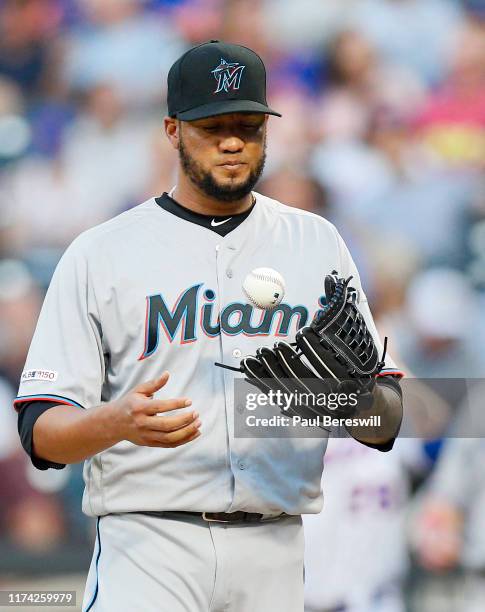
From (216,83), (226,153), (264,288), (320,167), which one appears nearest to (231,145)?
(226,153)

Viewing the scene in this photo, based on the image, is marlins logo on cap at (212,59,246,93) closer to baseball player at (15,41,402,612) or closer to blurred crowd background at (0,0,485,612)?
baseball player at (15,41,402,612)

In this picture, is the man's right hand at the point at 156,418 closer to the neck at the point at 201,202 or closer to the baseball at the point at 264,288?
the baseball at the point at 264,288

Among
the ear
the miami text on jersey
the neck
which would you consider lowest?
the miami text on jersey

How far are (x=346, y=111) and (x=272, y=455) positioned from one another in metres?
3.42

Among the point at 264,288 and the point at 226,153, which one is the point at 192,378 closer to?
the point at 264,288

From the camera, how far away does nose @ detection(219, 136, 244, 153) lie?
7.62 ft

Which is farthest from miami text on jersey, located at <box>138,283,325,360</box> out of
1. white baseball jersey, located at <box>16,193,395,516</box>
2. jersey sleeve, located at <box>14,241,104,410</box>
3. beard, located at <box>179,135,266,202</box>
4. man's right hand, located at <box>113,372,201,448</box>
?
man's right hand, located at <box>113,372,201,448</box>

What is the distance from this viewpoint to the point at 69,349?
7.43 ft

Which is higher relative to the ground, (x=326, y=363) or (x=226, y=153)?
(x=226, y=153)

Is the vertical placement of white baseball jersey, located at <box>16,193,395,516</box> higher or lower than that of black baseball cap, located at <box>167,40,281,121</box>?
lower

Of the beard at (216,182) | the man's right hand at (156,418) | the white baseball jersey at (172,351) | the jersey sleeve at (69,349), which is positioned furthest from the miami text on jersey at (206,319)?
the man's right hand at (156,418)

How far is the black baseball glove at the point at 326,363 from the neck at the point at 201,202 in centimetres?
41

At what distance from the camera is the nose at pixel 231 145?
2.32 meters

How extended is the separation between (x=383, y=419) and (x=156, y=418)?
0.61 metres
